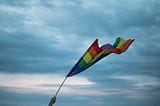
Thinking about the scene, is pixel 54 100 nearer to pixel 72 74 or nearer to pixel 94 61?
pixel 72 74

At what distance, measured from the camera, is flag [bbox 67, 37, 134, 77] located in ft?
80.6

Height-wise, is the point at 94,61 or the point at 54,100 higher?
the point at 94,61

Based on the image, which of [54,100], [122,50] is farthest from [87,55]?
[54,100]

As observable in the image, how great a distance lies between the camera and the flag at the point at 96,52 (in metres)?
24.6

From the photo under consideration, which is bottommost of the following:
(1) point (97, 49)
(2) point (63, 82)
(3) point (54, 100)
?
(3) point (54, 100)

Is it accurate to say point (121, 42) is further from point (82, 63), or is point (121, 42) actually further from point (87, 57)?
point (82, 63)

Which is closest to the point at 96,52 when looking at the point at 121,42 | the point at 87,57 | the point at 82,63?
the point at 87,57

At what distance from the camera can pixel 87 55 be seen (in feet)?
82.3

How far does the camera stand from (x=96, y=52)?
2494cm

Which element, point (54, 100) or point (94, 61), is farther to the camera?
point (94, 61)

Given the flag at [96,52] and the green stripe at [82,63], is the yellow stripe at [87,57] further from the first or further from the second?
the green stripe at [82,63]

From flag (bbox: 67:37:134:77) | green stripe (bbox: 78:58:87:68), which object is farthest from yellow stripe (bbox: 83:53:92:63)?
green stripe (bbox: 78:58:87:68)

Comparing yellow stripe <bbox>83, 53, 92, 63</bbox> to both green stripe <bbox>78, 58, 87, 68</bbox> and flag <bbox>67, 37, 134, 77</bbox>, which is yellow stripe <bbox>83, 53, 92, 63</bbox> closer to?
flag <bbox>67, 37, 134, 77</bbox>

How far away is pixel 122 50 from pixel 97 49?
2.38 meters
